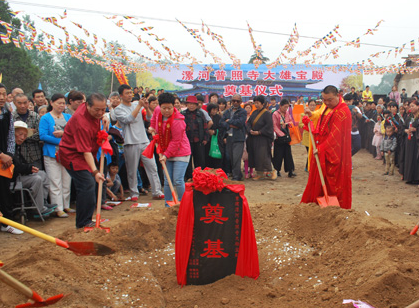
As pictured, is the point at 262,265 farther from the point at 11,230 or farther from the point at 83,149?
the point at 11,230

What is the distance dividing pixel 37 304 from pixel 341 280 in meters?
2.61

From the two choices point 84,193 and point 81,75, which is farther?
point 81,75

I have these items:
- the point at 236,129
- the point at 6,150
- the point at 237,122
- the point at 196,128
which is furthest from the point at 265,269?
the point at 236,129

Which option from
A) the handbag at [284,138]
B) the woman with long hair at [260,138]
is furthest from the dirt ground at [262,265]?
the handbag at [284,138]

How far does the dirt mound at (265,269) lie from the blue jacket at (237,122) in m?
4.06

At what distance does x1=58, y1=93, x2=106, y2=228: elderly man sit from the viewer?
4773 mm

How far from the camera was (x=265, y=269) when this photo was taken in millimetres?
4180

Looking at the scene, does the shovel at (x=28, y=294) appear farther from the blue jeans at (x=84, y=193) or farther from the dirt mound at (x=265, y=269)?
the blue jeans at (x=84, y=193)

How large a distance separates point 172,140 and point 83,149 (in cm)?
148

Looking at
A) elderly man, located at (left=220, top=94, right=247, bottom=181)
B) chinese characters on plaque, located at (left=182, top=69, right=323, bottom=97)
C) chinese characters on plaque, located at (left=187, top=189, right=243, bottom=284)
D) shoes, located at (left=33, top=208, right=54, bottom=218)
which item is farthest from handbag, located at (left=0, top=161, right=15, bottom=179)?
chinese characters on plaque, located at (left=182, top=69, right=323, bottom=97)

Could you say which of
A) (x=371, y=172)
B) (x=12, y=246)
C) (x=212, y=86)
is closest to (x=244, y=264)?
(x=12, y=246)

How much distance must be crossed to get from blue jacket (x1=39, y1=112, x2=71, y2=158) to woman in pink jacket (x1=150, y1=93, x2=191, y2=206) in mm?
1698

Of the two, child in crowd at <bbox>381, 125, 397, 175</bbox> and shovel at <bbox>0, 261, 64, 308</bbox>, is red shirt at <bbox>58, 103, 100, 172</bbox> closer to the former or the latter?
shovel at <bbox>0, 261, 64, 308</bbox>

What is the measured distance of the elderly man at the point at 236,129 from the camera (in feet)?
29.4
